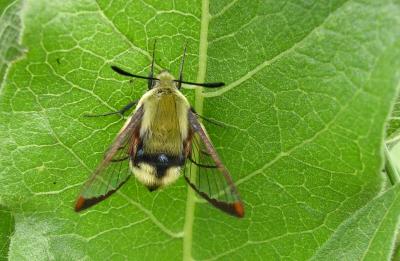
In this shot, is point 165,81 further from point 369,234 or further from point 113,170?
point 369,234

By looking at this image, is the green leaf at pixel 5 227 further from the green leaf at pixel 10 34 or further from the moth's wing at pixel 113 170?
the green leaf at pixel 10 34

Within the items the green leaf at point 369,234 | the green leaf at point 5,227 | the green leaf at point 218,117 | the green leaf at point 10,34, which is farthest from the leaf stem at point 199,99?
the green leaf at point 5,227

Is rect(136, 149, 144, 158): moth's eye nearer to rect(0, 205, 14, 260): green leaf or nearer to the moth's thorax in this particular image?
the moth's thorax

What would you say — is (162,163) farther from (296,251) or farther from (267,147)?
(296,251)

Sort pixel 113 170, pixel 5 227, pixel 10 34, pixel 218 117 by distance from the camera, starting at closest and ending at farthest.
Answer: pixel 10 34, pixel 218 117, pixel 113 170, pixel 5 227

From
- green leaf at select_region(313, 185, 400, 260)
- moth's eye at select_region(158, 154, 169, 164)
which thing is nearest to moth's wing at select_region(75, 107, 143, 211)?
moth's eye at select_region(158, 154, 169, 164)

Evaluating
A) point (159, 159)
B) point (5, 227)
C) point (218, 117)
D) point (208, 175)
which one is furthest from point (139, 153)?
point (5, 227)
